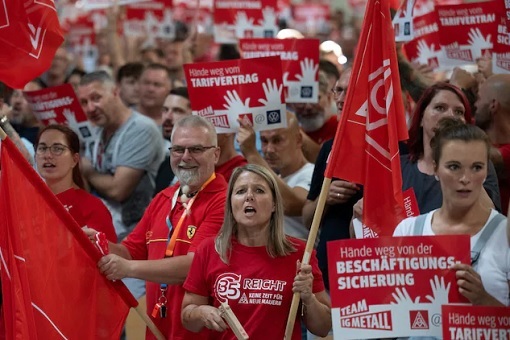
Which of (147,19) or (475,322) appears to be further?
(147,19)

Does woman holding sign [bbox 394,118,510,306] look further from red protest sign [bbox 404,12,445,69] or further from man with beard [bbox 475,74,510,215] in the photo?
red protest sign [bbox 404,12,445,69]

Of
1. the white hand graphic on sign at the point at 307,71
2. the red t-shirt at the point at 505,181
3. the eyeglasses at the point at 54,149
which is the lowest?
the red t-shirt at the point at 505,181

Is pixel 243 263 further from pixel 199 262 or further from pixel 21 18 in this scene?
pixel 21 18

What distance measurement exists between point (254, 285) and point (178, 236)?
2.52 feet

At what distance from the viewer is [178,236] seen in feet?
20.2

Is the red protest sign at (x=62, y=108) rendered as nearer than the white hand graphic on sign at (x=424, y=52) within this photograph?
Yes

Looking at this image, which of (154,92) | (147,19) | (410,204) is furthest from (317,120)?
(147,19)

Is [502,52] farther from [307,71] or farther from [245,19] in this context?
[245,19]

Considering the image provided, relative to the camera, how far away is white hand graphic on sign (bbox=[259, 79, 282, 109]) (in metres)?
7.43

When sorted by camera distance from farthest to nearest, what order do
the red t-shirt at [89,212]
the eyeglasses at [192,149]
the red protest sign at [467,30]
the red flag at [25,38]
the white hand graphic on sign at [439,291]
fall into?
the red protest sign at [467,30], the red t-shirt at [89,212], the red flag at [25,38], the eyeglasses at [192,149], the white hand graphic on sign at [439,291]

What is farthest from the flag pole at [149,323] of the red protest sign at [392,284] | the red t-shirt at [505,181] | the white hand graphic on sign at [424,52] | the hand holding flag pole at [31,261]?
the white hand graphic on sign at [424,52]

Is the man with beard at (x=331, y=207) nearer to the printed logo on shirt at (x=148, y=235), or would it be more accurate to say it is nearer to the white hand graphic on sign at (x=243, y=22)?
the printed logo on shirt at (x=148, y=235)

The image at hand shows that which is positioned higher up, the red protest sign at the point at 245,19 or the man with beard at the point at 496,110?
the red protest sign at the point at 245,19

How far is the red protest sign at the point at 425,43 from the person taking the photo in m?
8.99
